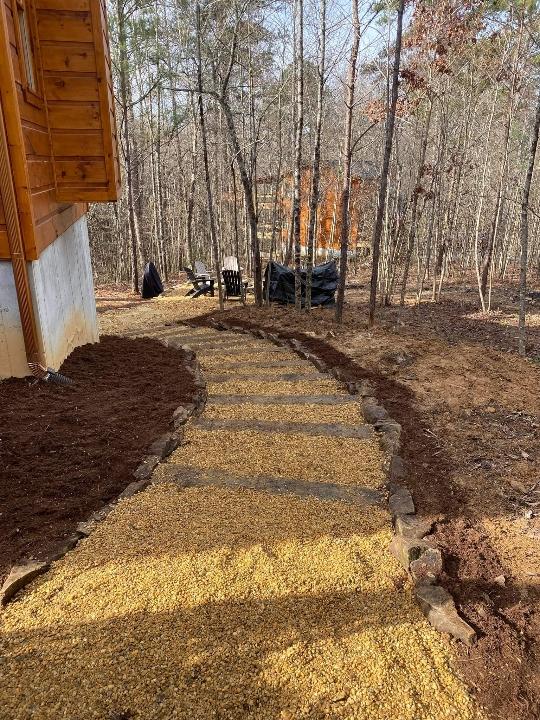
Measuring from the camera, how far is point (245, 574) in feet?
8.75

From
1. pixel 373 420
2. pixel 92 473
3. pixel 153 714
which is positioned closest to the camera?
pixel 153 714

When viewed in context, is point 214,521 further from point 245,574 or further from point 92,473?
point 92,473

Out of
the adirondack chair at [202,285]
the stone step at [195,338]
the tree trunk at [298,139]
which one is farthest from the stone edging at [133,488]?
the adirondack chair at [202,285]

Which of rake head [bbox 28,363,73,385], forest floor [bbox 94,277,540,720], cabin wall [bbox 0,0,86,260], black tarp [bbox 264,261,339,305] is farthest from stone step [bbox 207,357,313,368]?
black tarp [bbox 264,261,339,305]

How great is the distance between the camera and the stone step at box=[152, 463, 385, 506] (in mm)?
3537

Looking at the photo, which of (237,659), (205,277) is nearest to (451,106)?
(205,277)

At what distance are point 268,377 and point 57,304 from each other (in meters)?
2.71

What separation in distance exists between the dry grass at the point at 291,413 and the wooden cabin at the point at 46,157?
195cm

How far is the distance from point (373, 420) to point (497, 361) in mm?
2961

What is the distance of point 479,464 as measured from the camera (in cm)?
400

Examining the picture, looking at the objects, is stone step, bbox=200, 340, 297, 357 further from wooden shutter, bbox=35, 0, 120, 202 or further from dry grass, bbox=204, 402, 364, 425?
wooden shutter, bbox=35, 0, 120, 202

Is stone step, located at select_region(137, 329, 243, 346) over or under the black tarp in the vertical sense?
under

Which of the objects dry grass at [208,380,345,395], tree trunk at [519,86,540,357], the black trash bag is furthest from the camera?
the black trash bag

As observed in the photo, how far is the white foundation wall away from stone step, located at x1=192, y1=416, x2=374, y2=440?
1954 millimetres
